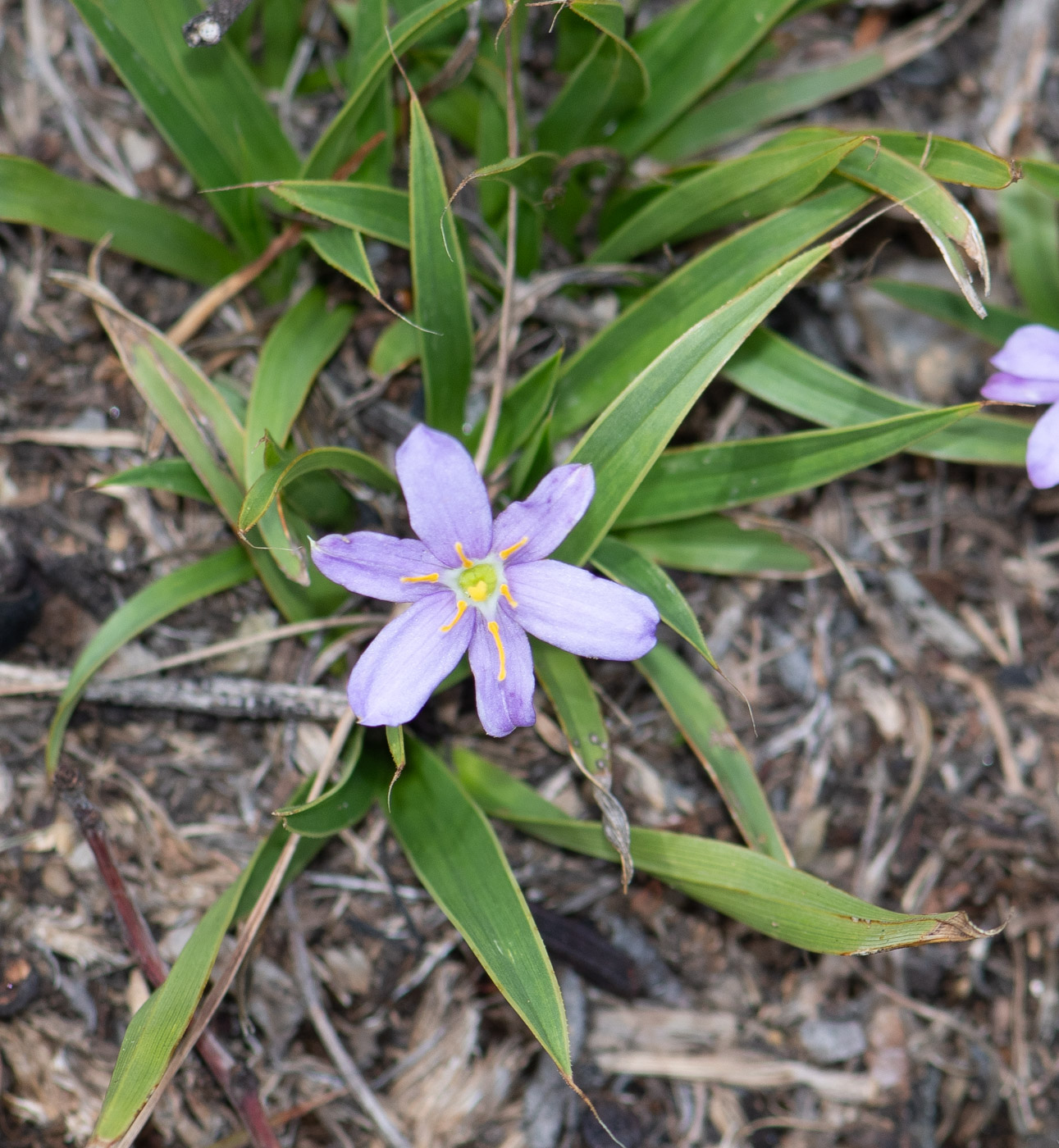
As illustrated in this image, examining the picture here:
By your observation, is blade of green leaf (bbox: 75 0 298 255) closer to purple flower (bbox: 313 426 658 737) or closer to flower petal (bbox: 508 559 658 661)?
purple flower (bbox: 313 426 658 737)

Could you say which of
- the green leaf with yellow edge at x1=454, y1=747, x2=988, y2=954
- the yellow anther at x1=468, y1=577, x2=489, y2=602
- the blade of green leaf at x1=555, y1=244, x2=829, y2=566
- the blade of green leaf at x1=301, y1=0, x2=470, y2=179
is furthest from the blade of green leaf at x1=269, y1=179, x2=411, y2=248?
the green leaf with yellow edge at x1=454, y1=747, x2=988, y2=954

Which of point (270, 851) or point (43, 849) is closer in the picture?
point (270, 851)

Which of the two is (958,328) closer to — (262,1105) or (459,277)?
(459,277)

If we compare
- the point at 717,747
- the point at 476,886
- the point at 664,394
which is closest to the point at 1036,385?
the point at 664,394

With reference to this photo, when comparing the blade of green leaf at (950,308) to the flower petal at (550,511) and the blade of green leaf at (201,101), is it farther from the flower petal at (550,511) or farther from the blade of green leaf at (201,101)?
the blade of green leaf at (201,101)

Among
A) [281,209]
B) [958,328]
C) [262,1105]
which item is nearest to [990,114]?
[958,328]

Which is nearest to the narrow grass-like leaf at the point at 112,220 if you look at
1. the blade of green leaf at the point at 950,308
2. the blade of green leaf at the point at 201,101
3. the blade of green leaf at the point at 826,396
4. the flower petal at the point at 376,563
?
the blade of green leaf at the point at 201,101
